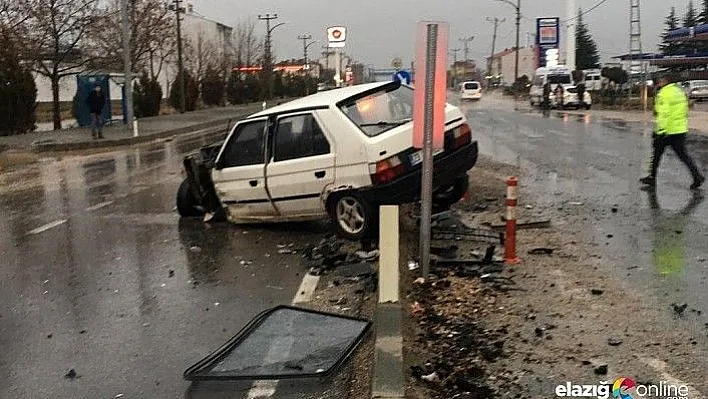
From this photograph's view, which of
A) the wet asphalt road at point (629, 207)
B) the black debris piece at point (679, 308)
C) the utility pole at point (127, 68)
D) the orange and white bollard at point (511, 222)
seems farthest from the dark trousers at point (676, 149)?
the utility pole at point (127, 68)

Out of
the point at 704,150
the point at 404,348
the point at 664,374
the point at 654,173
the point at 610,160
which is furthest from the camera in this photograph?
the point at 704,150

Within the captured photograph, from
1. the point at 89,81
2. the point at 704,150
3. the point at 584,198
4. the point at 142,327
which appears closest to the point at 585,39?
the point at 89,81

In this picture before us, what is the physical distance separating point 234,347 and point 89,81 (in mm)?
30011

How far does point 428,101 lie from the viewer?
270 inches

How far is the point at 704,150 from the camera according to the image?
18.2 metres

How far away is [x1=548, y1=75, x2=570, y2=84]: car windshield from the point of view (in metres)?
50.8

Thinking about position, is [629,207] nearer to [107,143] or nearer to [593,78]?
[107,143]

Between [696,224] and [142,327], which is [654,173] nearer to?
[696,224]

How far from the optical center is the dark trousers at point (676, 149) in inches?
486

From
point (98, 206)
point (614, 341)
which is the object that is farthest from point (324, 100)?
point (98, 206)

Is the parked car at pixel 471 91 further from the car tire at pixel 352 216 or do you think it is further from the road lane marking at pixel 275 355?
the road lane marking at pixel 275 355

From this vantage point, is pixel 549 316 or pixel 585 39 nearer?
pixel 549 316

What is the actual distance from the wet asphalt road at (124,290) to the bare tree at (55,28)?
65.8 ft

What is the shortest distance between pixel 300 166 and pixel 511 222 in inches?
113
